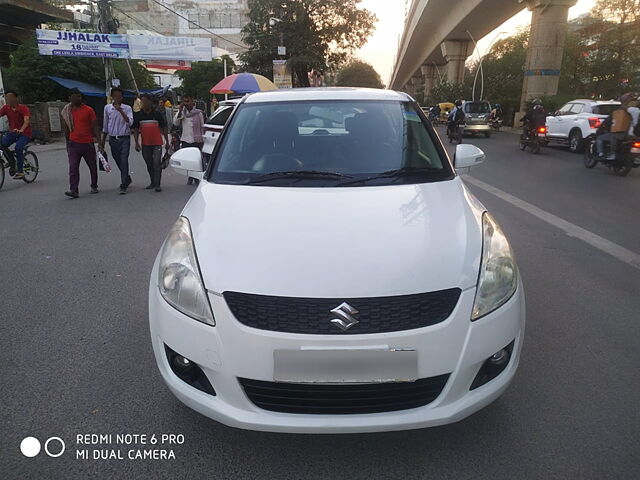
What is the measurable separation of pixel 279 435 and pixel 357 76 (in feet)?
339

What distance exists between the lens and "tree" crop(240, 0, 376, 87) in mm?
38219

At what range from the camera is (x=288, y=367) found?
75.5 inches

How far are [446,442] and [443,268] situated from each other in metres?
0.83

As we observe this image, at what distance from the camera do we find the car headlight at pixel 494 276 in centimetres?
210

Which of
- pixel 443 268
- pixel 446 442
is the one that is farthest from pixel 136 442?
pixel 443 268

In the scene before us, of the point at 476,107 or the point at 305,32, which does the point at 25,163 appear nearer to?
the point at 476,107

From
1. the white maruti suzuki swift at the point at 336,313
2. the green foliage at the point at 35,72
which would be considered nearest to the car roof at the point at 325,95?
the white maruti suzuki swift at the point at 336,313

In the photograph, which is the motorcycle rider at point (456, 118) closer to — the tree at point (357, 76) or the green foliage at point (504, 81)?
the green foliage at point (504, 81)

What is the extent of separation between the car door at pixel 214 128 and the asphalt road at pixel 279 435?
4.46 m

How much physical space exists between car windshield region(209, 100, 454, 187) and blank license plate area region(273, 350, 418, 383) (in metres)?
1.23

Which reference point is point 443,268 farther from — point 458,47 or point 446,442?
point 458,47

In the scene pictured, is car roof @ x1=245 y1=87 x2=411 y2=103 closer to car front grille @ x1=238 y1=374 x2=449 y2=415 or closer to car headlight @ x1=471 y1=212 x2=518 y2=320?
car headlight @ x1=471 y1=212 x2=518 y2=320

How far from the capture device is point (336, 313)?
1.93m

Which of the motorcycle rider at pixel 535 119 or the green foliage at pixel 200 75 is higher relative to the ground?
the green foliage at pixel 200 75
